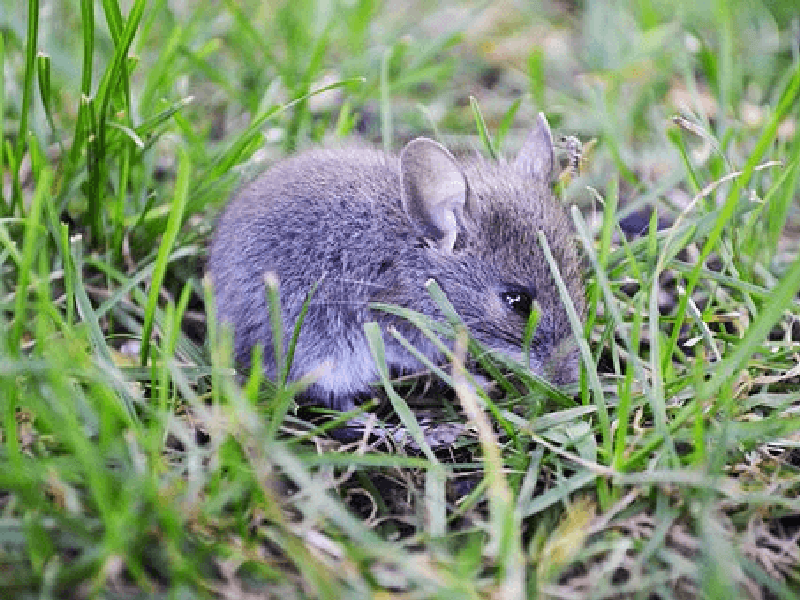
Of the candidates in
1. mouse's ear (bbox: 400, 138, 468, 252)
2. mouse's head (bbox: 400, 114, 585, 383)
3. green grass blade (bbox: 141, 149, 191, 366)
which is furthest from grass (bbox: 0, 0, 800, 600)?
mouse's ear (bbox: 400, 138, 468, 252)

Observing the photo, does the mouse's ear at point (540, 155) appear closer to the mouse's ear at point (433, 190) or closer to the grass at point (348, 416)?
the grass at point (348, 416)

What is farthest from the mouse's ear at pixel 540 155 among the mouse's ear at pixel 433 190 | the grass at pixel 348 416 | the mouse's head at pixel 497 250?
the mouse's ear at pixel 433 190

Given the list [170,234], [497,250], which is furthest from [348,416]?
[497,250]

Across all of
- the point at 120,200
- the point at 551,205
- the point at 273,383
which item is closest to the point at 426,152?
the point at 551,205

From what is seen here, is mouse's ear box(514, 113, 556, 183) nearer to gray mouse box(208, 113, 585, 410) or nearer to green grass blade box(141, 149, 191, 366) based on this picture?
gray mouse box(208, 113, 585, 410)

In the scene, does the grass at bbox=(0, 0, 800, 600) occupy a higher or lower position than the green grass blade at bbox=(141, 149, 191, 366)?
lower

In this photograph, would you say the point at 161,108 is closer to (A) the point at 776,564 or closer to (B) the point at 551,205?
(B) the point at 551,205

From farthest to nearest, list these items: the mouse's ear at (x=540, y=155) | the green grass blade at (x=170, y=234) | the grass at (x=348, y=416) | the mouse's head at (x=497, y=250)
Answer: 1. the mouse's ear at (x=540, y=155)
2. the mouse's head at (x=497, y=250)
3. the green grass blade at (x=170, y=234)
4. the grass at (x=348, y=416)
